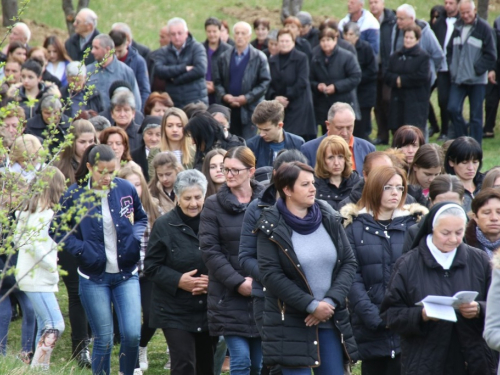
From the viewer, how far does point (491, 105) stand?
17672mm

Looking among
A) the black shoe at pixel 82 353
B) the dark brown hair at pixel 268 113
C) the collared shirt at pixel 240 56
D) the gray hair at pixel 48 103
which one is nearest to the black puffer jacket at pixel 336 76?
the collared shirt at pixel 240 56

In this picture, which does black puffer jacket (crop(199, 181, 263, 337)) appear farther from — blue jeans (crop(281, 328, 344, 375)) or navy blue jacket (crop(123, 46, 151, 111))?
navy blue jacket (crop(123, 46, 151, 111))

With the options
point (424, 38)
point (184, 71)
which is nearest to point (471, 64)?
point (424, 38)

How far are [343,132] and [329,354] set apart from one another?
11.3 ft

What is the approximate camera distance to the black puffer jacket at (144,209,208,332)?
25.1ft

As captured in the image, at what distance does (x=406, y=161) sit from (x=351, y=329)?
3.30 meters

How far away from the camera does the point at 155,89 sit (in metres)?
15.1

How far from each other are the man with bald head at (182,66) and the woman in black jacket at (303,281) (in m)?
8.24

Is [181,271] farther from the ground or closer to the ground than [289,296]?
farther from the ground

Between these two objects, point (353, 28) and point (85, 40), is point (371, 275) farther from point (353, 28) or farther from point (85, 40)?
point (353, 28)

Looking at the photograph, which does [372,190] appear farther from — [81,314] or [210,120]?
[81,314]

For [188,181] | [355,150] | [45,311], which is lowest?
[45,311]

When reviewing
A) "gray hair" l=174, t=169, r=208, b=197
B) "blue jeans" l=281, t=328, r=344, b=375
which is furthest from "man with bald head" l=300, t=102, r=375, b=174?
"blue jeans" l=281, t=328, r=344, b=375

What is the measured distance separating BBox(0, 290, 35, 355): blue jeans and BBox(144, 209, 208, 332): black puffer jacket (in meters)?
1.73
